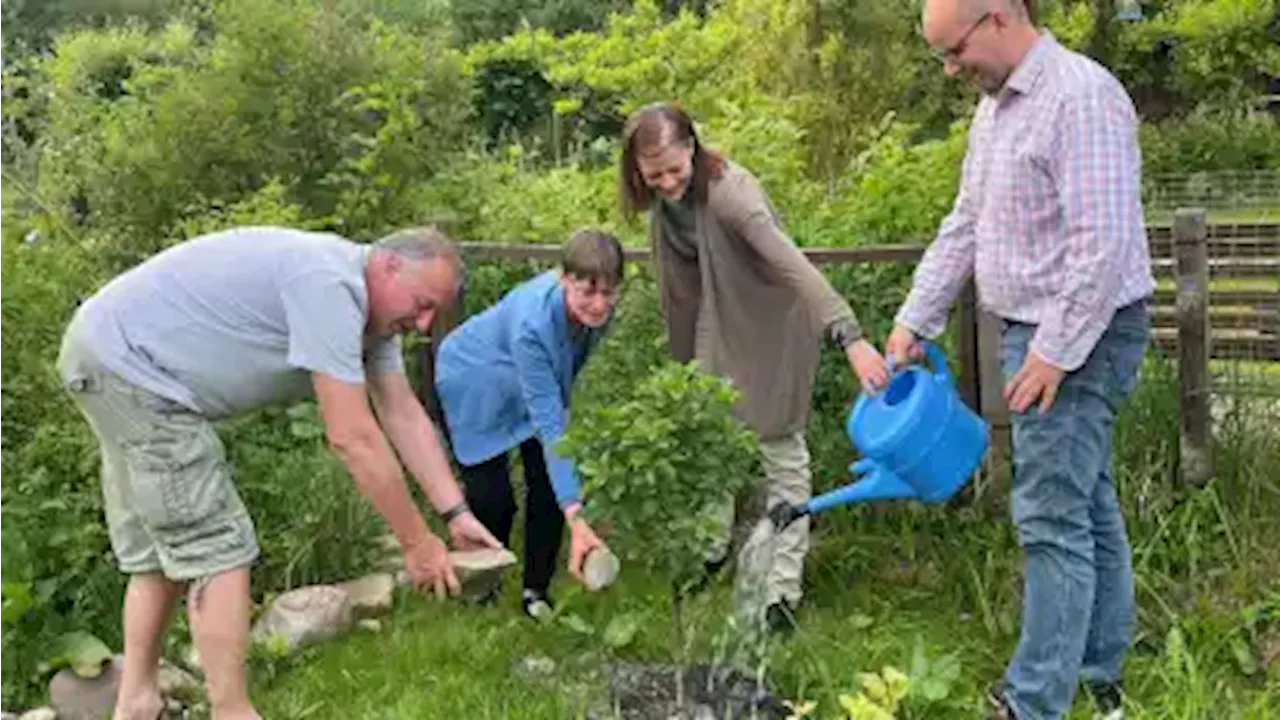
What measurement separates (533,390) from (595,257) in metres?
0.41

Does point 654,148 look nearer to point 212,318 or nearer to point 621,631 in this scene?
point 212,318

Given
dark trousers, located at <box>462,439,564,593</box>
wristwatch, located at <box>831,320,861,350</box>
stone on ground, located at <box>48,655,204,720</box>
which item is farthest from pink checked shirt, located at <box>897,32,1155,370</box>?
stone on ground, located at <box>48,655,204,720</box>

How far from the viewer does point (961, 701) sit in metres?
3.61

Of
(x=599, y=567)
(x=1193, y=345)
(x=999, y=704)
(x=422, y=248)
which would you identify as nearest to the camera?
(x=422, y=248)

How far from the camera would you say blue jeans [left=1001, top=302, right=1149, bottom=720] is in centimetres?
318

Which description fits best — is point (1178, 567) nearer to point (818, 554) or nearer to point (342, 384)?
point (818, 554)

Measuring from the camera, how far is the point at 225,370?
3.51m

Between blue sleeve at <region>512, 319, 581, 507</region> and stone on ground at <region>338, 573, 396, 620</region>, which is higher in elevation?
blue sleeve at <region>512, 319, 581, 507</region>

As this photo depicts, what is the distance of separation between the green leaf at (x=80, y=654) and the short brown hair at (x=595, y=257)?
5.30 ft

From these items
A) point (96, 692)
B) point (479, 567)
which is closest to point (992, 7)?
point (479, 567)

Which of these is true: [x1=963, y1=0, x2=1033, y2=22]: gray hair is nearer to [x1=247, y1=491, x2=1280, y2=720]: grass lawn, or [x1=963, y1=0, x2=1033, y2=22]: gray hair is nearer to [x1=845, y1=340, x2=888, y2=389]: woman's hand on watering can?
[x1=845, y1=340, x2=888, y2=389]: woman's hand on watering can

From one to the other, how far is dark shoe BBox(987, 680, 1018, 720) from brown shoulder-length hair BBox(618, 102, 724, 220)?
1381 mm

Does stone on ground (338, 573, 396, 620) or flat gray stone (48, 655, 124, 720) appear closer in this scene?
flat gray stone (48, 655, 124, 720)

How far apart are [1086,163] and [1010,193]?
18cm
